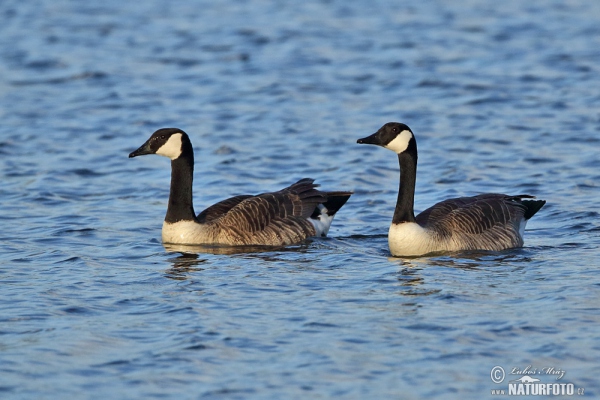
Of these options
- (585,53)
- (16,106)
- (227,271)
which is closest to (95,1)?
(16,106)

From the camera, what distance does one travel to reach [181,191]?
12.2 metres

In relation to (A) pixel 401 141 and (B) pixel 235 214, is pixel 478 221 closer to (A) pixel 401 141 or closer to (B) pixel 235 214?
(A) pixel 401 141

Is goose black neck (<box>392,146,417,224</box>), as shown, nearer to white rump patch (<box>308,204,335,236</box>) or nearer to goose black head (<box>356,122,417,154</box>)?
goose black head (<box>356,122,417,154</box>)

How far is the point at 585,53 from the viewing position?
75.8 ft

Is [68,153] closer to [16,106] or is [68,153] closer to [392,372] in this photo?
[16,106]

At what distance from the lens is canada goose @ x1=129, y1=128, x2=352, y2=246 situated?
1201 centimetres

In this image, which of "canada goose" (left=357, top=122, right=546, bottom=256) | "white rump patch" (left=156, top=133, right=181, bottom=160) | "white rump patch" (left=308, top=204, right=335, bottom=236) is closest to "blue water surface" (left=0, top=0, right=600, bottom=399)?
"white rump patch" (left=308, top=204, right=335, bottom=236)

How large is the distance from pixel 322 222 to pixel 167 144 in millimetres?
2057

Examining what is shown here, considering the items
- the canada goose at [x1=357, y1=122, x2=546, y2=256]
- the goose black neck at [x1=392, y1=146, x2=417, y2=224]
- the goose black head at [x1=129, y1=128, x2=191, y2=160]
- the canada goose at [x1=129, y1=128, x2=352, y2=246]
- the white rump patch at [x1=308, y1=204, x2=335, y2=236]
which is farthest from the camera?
the white rump patch at [x1=308, y1=204, x2=335, y2=236]

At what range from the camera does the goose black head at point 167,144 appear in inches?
479

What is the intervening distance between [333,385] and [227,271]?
3471 millimetres

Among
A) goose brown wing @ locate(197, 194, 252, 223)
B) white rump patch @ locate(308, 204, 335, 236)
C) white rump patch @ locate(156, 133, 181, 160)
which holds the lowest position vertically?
A: white rump patch @ locate(308, 204, 335, 236)

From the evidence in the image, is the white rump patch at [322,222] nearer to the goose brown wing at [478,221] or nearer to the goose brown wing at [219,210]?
the goose brown wing at [219,210]

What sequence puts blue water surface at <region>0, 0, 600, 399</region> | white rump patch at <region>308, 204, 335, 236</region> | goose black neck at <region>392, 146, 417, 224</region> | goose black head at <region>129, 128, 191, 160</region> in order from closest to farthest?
blue water surface at <region>0, 0, 600, 399</region> → goose black neck at <region>392, 146, 417, 224</region> → goose black head at <region>129, 128, 191, 160</region> → white rump patch at <region>308, 204, 335, 236</region>
